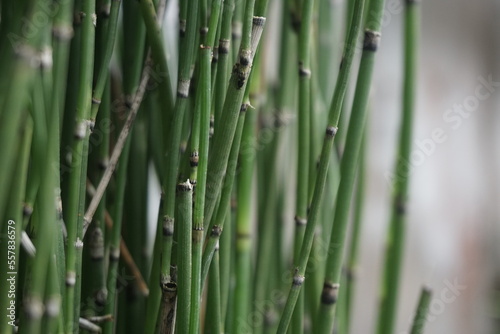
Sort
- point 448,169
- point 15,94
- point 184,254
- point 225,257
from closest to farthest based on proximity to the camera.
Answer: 1. point 15,94
2. point 184,254
3. point 225,257
4. point 448,169

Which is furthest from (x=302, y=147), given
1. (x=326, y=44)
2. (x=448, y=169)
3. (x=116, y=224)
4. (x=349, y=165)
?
(x=448, y=169)

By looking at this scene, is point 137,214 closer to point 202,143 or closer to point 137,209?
point 137,209

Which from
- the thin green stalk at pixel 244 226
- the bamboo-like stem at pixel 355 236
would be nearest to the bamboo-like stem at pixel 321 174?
the thin green stalk at pixel 244 226

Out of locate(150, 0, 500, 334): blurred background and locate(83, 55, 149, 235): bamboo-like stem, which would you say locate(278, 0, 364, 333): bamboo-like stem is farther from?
locate(150, 0, 500, 334): blurred background

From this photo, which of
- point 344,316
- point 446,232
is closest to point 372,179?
point 446,232

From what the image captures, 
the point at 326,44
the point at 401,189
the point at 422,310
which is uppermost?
the point at 326,44

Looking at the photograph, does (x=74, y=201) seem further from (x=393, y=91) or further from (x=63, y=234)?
(x=393, y=91)

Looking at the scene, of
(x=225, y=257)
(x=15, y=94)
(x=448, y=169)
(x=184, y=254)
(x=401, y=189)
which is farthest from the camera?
(x=448, y=169)
